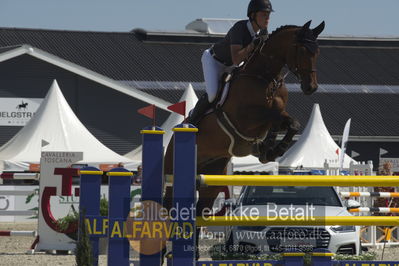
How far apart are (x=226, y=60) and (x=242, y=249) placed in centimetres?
202

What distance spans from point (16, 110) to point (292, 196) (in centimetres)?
1594

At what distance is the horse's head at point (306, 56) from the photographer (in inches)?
225

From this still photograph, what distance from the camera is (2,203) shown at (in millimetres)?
12602

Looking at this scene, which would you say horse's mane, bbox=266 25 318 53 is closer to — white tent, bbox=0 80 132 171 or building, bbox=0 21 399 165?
white tent, bbox=0 80 132 171

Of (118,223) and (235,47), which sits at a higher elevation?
(235,47)

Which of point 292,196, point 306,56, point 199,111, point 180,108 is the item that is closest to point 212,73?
point 199,111

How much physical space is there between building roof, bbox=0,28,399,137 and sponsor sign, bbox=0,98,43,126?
12.0ft

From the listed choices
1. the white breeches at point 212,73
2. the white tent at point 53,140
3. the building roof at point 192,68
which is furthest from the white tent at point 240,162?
the building roof at point 192,68

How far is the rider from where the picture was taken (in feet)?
19.5

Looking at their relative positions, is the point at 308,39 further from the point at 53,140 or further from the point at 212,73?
the point at 53,140

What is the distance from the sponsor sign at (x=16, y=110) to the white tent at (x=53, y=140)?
7.10m

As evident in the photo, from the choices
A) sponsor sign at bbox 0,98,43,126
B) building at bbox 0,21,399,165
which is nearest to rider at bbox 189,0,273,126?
building at bbox 0,21,399,165

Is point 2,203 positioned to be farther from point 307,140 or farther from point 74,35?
point 74,35

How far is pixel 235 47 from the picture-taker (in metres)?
5.98
